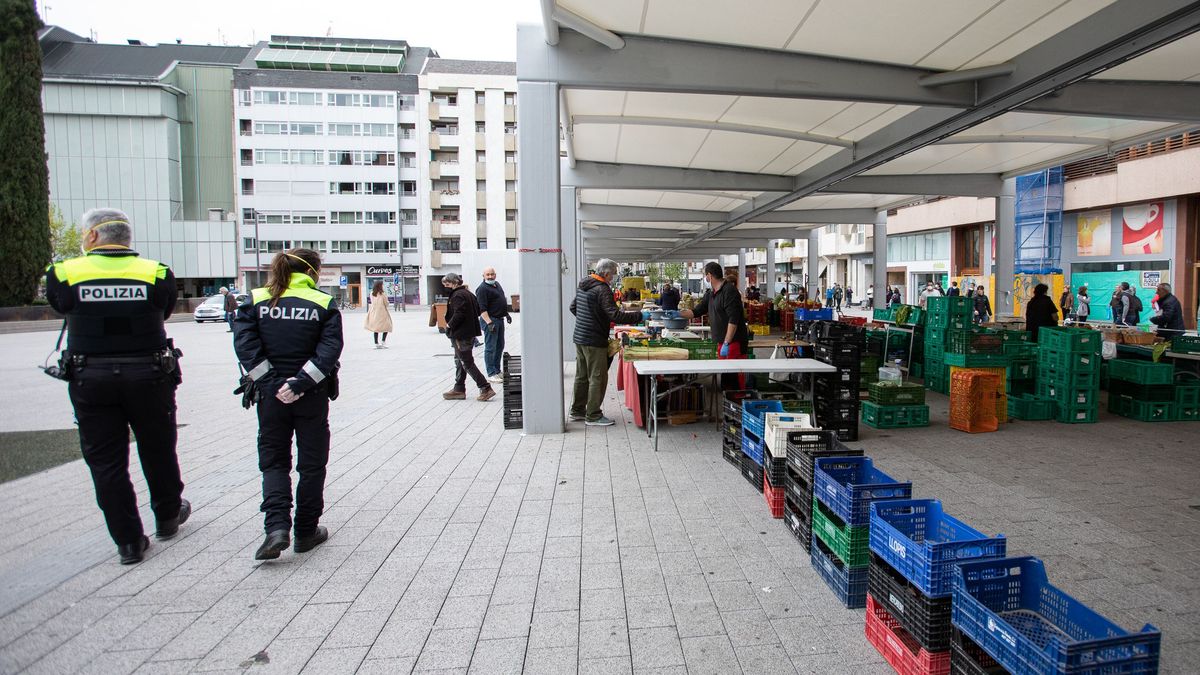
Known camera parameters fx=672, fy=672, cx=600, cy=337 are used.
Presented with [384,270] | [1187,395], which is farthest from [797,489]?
[384,270]

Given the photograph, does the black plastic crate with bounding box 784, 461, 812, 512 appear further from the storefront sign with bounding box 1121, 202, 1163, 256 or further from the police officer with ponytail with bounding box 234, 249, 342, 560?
the storefront sign with bounding box 1121, 202, 1163, 256

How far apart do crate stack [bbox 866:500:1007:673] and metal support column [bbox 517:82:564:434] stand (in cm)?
466

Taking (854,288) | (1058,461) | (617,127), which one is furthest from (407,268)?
(1058,461)

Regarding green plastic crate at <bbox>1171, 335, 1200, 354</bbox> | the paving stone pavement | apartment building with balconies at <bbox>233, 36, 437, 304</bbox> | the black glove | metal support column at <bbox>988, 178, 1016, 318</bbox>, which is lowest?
the paving stone pavement

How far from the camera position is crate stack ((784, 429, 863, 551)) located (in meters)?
3.95

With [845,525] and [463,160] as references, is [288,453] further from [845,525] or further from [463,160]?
[463,160]

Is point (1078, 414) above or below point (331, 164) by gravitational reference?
below

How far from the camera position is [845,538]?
3.34 meters

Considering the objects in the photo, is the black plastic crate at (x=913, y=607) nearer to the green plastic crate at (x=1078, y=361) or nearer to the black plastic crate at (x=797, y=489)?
the black plastic crate at (x=797, y=489)

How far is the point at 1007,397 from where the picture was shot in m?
8.30

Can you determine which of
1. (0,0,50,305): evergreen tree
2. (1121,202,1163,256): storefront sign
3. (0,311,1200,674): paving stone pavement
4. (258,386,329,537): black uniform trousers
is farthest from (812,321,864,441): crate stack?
(0,0,50,305): evergreen tree

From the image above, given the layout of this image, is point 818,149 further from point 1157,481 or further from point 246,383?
point 246,383

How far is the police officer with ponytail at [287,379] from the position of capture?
391cm

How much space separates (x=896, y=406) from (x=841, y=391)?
45.2 inches
